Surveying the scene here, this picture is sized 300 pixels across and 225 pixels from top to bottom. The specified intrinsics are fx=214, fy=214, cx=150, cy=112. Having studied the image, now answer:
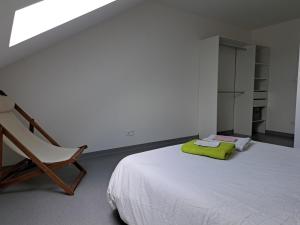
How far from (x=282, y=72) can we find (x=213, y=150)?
3.82 metres

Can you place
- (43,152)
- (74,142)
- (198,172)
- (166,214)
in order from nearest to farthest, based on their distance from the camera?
(166,214) < (198,172) < (43,152) < (74,142)

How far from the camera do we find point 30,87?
8.75 ft

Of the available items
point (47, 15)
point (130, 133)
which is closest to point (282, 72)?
point (130, 133)

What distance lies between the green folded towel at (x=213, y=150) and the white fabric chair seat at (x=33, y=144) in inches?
46.7

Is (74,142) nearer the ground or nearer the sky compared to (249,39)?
nearer the ground

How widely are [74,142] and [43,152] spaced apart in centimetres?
80

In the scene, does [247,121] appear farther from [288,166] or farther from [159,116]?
[288,166]

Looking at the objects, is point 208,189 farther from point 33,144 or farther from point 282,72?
point 282,72

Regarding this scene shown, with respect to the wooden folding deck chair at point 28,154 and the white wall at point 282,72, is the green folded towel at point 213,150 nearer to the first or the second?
the wooden folding deck chair at point 28,154

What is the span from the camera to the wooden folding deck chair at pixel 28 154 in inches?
75.4

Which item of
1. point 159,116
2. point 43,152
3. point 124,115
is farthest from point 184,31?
point 43,152

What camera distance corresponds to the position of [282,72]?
447 centimetres

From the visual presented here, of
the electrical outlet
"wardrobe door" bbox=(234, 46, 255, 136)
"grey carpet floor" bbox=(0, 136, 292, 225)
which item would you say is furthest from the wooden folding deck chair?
"wardrobe door" bbox=(234, 46, 255, 136)

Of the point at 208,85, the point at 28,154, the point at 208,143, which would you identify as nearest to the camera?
the point at 208,143
